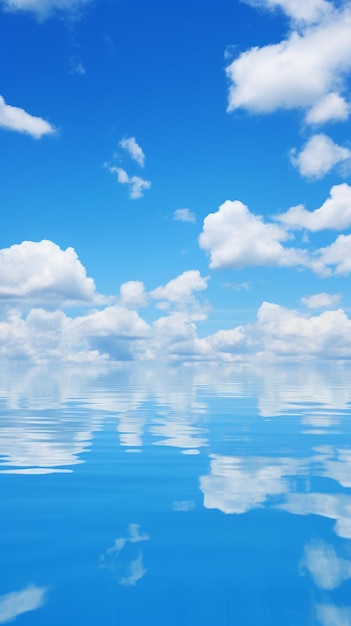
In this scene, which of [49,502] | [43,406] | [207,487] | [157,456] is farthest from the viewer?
[43,406]

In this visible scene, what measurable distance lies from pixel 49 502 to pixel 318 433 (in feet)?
43.3

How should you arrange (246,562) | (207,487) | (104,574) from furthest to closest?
(207,487) < (246,562) < (104,574)

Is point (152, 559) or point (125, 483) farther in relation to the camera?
point (125, 483)

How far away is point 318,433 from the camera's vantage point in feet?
67.0

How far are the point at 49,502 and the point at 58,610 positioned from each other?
4668 millimetres

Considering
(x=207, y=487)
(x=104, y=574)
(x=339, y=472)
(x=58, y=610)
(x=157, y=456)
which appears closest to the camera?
(x=58, y=610)

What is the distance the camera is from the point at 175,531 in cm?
886

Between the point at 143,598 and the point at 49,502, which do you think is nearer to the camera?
the point at 143,598

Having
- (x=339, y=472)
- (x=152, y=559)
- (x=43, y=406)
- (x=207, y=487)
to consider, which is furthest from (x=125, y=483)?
(x=43, y=406)

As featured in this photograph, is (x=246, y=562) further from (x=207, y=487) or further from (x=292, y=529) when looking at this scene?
(x=207, y=487)

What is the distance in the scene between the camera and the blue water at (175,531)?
20.7 ft

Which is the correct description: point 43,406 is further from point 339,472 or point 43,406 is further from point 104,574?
point 104,574

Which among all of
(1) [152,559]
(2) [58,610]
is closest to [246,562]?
→ (1) [152,559]

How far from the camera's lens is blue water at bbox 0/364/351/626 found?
20.7 ft
